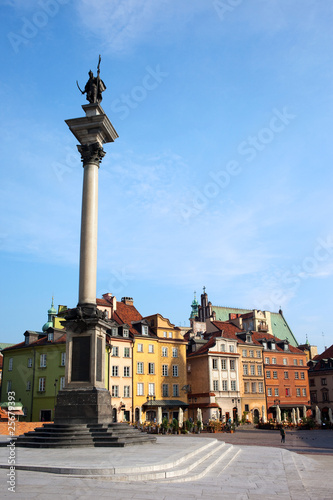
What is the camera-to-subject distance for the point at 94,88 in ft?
88.9

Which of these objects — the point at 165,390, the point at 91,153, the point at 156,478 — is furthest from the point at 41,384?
the point at 156,478

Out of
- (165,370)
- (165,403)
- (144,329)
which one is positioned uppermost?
(144,329)

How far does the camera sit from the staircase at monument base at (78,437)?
61.3 ft

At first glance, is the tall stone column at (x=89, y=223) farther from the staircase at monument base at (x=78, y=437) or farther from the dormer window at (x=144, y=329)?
the dormer window at (x=144, y=329)

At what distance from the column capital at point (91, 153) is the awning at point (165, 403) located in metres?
39.5

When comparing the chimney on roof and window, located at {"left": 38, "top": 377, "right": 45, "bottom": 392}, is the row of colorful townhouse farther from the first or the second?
window, located at {"left": 38, "top": 377, "right": 45, "bottom": 392}

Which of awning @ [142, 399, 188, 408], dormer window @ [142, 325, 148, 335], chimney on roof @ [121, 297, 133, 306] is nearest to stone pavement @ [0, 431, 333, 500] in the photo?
awning @ [142, 399, 188, 408]

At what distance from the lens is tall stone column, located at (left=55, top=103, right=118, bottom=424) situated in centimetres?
2098

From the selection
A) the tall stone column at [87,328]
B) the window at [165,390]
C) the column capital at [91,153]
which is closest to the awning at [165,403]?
the window at [165,390]

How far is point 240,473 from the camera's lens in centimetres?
1452

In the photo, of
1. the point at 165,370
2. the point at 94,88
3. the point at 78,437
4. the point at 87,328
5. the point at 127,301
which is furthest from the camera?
the point at 127,301

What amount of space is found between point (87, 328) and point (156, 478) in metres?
10.6

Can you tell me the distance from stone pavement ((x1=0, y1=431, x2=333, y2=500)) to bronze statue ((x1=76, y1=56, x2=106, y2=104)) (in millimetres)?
18797

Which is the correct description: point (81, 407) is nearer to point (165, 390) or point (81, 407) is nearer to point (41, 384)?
point (41, 384)
